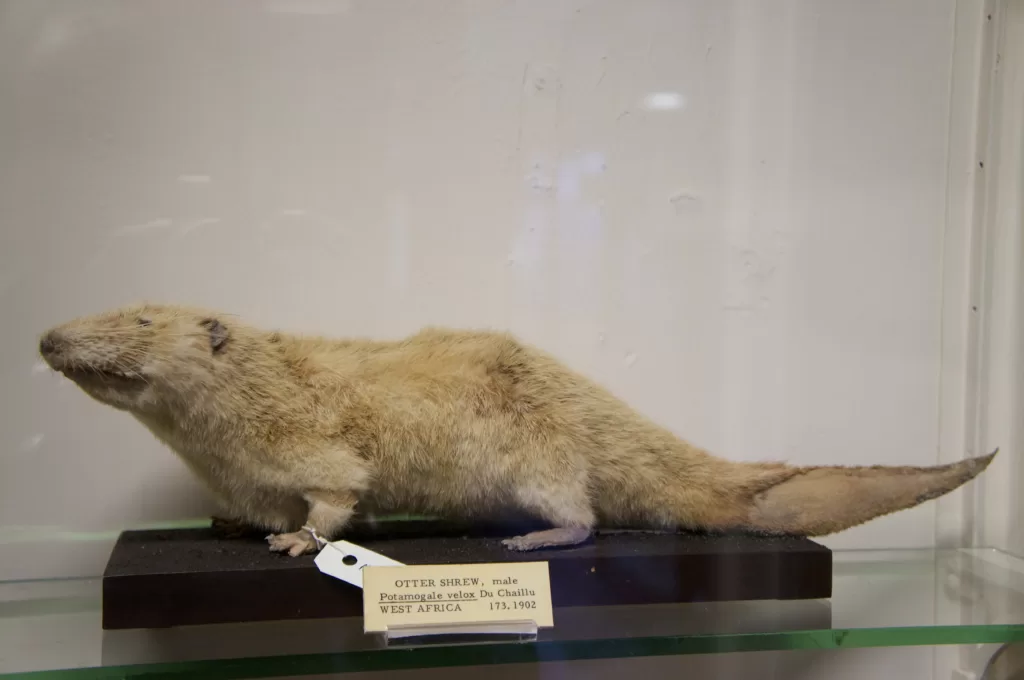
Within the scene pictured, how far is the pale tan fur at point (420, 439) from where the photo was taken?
1121 mm

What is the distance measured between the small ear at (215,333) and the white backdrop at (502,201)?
0.18 metres

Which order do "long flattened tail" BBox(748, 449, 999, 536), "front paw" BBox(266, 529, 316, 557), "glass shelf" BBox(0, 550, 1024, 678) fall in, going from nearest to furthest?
1. "glass shelf" BBox(0, 550, 1024, 678)
2. "front paw" BBox(266, 529, 316, 557)
3. "long flattened tail" BBox(748, 449, 999, 536)

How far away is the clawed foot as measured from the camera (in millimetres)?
1163

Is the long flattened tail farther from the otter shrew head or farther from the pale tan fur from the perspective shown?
the otter shrew head

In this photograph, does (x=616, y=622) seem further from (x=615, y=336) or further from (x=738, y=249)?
(x=738, y=249)

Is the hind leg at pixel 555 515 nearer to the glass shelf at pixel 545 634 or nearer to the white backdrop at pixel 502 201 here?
the glass shelf at pixel 545 634

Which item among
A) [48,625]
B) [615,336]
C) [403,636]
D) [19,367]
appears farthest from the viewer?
[615,336]

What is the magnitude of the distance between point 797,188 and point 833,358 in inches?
12.3

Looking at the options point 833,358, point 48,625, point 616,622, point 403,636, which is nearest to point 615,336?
point 833,358

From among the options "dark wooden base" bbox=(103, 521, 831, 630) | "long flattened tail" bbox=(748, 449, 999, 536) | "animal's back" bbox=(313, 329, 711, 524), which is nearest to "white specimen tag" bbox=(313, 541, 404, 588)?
"dark wooden base" bbox=(103, 521, 831, 630)

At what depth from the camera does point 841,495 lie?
123cm

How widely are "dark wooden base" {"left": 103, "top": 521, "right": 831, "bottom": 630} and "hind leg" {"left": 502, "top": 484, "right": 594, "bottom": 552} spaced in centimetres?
2

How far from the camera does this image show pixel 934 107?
1531 millimetres

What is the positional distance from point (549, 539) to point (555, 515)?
0.03 meters
